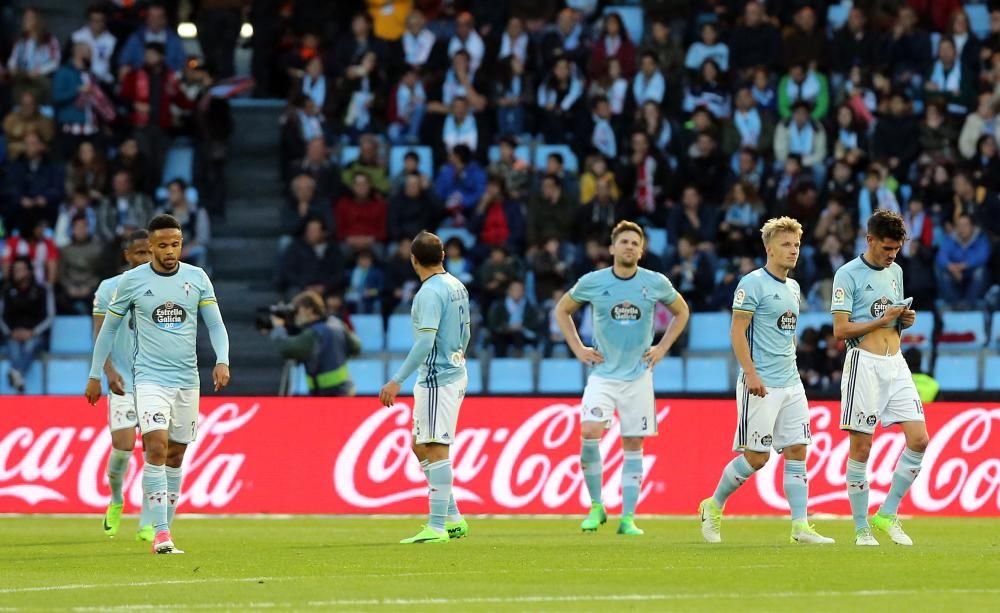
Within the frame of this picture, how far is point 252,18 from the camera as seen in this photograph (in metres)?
28.8

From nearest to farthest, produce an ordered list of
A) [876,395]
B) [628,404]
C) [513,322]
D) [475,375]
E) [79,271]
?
[876,395]
[628,404]
[475,375]
[513,322]
[79,271]

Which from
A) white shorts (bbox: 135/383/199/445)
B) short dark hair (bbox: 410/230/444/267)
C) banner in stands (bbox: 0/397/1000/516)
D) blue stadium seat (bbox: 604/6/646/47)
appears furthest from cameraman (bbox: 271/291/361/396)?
blue stadium seat (bbox: 604/6/646/47)

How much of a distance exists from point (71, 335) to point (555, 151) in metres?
7.03

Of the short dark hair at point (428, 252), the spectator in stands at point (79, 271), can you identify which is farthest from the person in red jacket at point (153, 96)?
the short dark hair at point (428, 252)

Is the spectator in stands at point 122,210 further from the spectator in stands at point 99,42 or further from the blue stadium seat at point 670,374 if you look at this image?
the blue stadium seat at point 670,374

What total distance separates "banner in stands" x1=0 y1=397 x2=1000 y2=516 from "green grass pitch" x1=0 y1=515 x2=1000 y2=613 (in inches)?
111

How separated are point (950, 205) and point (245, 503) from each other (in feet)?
35.0

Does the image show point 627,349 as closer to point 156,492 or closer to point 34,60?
point 156,492

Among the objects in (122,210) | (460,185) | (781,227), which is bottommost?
(122,210)

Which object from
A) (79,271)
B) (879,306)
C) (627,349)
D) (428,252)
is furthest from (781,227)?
(79,271)

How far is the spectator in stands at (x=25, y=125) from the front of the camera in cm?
2647

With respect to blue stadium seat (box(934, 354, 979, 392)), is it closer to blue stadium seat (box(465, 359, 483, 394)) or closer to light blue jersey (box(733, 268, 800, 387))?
blue stadium seat (box(465, 359, 483, 394))

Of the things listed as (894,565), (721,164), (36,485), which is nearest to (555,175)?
(721,164)

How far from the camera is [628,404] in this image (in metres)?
15.2
